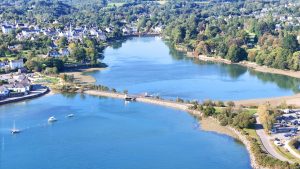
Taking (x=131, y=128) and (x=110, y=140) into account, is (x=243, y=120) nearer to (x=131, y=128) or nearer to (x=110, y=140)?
(x=131, y=128)

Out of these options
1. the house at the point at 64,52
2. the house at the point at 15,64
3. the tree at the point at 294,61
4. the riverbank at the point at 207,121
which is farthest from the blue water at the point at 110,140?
the house at the point at 64,52

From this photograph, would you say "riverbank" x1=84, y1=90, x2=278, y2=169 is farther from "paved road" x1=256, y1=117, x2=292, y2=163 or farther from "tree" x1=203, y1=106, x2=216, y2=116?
"paved road" x1=256, y1=117, x2=292, y2=163

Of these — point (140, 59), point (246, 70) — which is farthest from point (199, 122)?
point (140, 59)

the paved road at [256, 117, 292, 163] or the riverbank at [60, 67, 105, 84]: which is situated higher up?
the riverbank at [60, 67, 105, 84]

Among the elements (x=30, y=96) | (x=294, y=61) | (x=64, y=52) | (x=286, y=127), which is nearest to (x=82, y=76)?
(x=30, y=96)

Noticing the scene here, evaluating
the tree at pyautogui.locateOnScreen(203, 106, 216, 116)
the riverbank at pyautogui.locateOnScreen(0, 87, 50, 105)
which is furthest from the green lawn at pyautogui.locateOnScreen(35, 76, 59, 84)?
the tree at pyautogui.locateOnScreen(203, 106, 216, 116)
